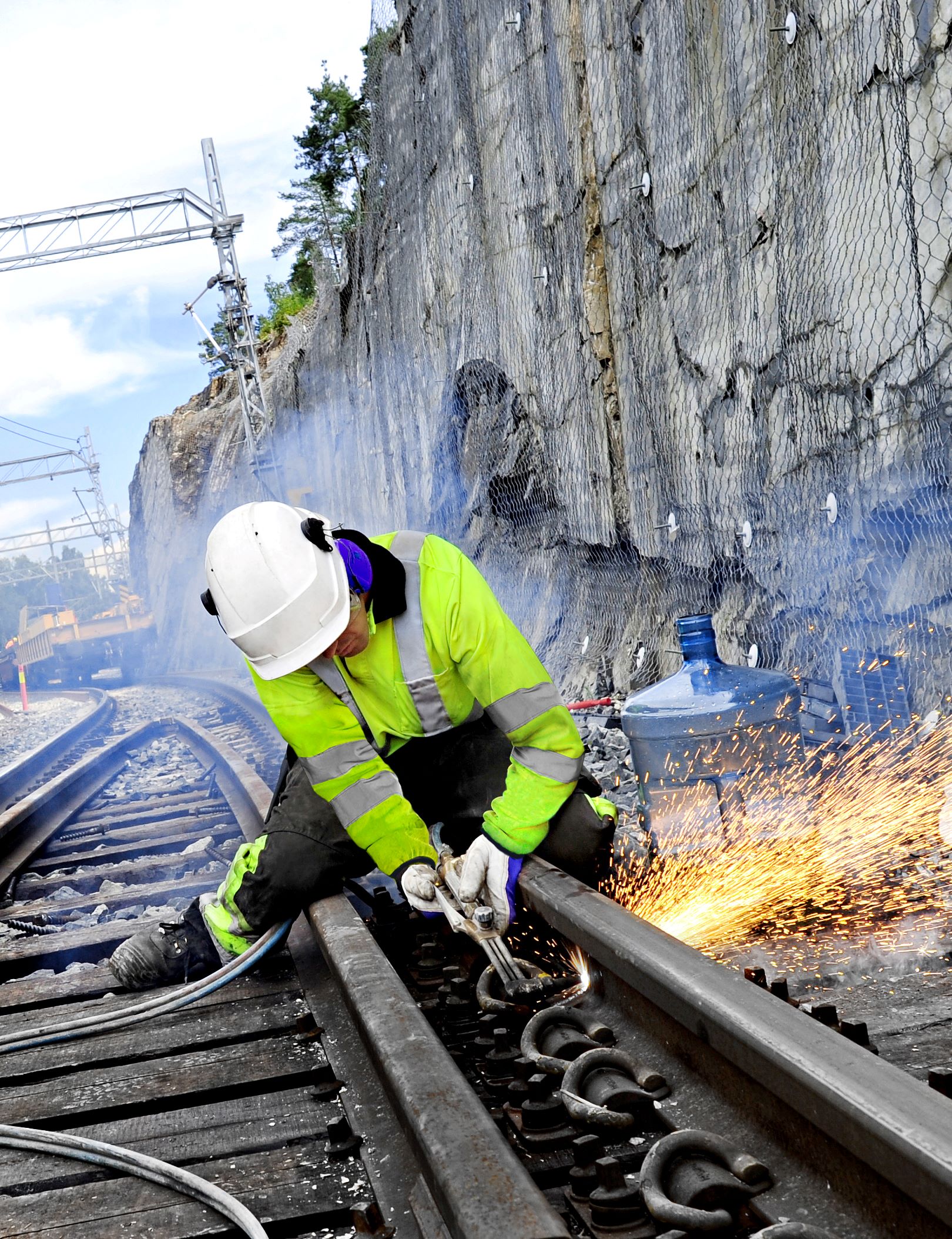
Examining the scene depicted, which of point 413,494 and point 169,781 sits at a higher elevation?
point 413,494

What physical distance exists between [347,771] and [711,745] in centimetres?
122

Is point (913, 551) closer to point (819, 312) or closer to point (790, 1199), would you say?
point (819, 312)

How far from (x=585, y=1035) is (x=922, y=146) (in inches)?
119

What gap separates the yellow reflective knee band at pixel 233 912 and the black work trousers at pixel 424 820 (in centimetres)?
3

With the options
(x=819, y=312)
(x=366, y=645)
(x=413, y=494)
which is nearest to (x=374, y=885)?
(x=366, y=645)

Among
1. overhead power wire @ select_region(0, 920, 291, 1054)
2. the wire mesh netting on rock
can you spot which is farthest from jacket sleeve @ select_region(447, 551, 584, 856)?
the wire mesh netting on rock

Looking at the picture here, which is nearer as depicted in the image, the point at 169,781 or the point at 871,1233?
the point at 871,1233

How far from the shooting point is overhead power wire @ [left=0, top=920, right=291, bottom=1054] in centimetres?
301

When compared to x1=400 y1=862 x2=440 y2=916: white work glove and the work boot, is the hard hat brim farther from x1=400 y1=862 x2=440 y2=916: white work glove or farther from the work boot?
the work boot

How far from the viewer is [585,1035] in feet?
7.78

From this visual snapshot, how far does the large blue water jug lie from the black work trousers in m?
0.34

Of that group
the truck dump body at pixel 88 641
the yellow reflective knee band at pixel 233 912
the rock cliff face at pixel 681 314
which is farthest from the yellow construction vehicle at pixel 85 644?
the yellow reflective knee band at pixel 233 912

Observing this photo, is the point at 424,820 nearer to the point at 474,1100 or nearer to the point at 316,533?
the point at 316,533

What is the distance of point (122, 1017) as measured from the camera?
Answer: 10.0ft
